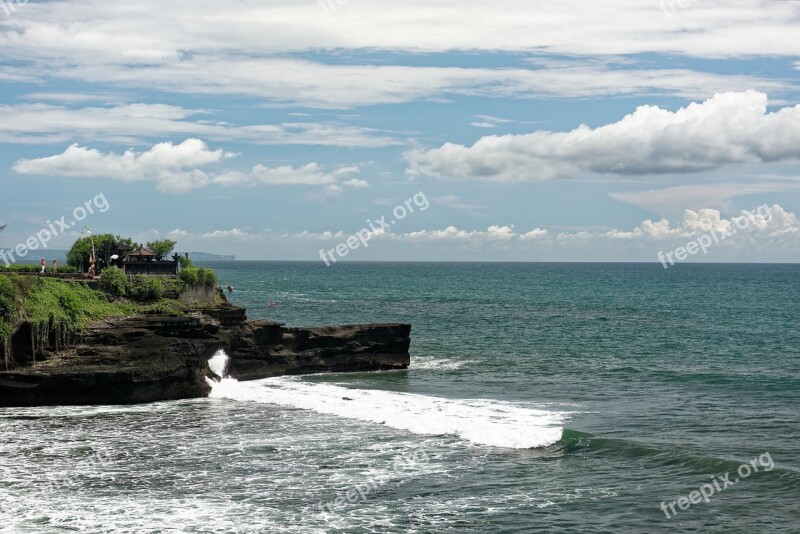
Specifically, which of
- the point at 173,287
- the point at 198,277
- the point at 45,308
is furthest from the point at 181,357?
the point at 198,277

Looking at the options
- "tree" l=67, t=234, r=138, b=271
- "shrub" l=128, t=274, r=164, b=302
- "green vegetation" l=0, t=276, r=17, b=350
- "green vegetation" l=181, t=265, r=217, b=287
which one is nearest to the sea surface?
"green vegetation" l=0, t=276, r=17, b=350

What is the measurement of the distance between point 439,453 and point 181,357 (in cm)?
1773

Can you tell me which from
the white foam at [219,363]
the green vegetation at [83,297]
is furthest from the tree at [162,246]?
the white foam at [219,363]

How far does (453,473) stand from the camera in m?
31.2

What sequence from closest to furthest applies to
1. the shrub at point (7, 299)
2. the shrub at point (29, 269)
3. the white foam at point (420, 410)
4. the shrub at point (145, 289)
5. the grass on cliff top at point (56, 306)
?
the white foam at point (420, 410) → the shrub at point (7, 299) → the grass on cliff top at point (56, 306) → the shrub at point (145, 289) → the shrub at point (29, 269)

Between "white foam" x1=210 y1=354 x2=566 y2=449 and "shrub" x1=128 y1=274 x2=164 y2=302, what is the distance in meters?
7.28

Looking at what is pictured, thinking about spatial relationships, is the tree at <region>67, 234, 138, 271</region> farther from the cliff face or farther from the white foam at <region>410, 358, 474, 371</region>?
the white foam at <region>410, 358, 474, 371</region>

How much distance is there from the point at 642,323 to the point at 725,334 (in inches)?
501

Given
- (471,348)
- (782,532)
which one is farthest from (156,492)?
(471,348)

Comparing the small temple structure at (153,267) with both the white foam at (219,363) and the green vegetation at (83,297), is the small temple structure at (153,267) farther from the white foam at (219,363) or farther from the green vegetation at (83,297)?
the white foam at (219,363)

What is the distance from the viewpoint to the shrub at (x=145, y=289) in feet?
175

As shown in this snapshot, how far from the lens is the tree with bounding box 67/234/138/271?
6300 cm

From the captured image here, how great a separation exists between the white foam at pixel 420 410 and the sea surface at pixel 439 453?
138 mm

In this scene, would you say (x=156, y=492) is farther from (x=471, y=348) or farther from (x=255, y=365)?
(x=471, y=348)
